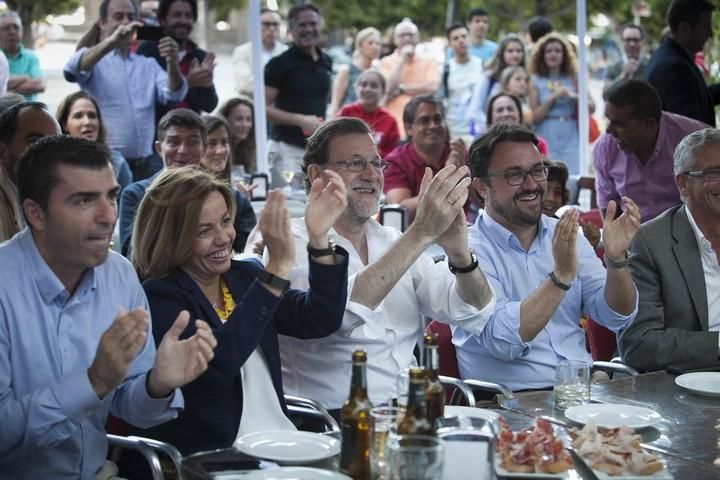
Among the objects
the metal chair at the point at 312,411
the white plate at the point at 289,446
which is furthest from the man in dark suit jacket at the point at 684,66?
the white plate at the point at 289,446

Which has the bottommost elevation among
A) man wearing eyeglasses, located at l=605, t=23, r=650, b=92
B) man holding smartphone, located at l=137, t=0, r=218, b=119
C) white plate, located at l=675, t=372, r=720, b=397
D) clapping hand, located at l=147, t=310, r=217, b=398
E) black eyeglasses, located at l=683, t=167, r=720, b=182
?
white plate, located at l=675, t=372, r=720, b=397

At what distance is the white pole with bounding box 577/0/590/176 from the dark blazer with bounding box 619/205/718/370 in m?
5.12

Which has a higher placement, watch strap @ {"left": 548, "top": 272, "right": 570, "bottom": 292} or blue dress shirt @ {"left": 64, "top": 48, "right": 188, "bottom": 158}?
blue dress shirt @ {"left": 64, "top": 48, "right": 188, "bottom": 158}

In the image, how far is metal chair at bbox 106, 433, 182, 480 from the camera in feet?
9.50

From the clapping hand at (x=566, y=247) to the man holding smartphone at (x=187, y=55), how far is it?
438 centimetres

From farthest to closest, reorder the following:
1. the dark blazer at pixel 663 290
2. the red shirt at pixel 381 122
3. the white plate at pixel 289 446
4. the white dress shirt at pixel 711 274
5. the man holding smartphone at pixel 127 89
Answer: the red shirt at pixel 381 122 → the man holding smartphone at pixel 127 89 → the white dress shirt at pixel 711 274 → the dark blazer at pixel 663 290 → the white plate at pixel 289 446

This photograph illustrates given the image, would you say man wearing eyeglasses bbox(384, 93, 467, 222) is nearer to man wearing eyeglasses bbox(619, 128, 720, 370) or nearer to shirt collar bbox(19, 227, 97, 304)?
man wearing eyeglasses bbox(619, 128, 720, 370)

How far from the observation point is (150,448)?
2967 millimetres

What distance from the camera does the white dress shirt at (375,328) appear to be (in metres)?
3.63

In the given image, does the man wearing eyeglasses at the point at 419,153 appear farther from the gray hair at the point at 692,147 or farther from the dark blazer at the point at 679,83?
the gray hair at the point at 692,147

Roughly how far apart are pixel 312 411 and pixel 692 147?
1.82 metres

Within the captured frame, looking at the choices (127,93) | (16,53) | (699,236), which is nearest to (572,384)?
(699,236)

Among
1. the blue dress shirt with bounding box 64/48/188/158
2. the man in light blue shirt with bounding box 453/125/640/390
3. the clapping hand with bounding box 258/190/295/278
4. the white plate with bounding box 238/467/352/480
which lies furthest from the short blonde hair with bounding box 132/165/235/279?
the blue dress shirt with bounding box 64/48/188/158

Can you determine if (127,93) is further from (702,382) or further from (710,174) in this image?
(702,382)
